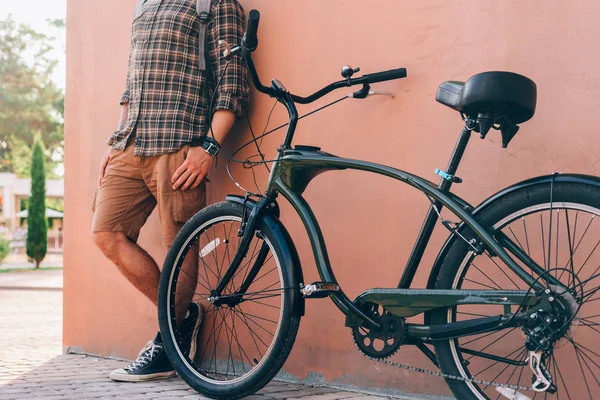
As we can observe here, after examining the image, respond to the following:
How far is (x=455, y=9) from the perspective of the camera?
284 cm

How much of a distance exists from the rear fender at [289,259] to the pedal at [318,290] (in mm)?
36

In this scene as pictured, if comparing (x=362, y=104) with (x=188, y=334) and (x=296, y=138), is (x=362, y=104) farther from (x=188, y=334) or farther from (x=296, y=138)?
(x=188, y=334)

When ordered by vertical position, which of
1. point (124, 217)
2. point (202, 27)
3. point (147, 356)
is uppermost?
point (202, 27)

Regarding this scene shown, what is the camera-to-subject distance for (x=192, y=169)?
10.6ft

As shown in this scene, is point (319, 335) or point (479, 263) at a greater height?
point (479, 263)

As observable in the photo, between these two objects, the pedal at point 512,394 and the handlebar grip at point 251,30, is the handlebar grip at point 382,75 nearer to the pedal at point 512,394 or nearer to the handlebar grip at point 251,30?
the handlebar grip at point 251,30

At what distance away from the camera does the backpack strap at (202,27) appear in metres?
3.32

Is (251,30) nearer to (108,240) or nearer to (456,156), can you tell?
(456,156)

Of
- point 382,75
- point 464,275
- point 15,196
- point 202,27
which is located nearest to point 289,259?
point 464,275

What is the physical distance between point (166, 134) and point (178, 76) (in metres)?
0.30

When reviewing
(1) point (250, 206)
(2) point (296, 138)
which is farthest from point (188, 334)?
(2) point (296, 138)

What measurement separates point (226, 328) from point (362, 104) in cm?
136

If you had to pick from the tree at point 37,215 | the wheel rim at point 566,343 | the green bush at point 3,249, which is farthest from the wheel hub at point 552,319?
the tree at point 37,215

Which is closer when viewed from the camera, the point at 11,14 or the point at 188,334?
the point at 188,334
